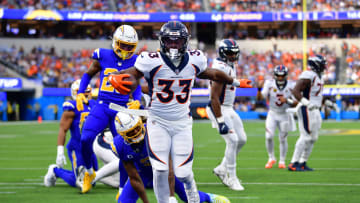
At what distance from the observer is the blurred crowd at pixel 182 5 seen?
36438mm

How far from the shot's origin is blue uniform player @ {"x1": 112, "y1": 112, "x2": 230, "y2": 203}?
5.22 m

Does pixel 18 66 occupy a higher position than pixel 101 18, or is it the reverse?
pixel 101 18

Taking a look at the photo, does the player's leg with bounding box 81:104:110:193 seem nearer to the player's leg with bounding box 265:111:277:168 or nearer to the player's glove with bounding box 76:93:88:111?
the player's glove with bounding box 76:93:88:111

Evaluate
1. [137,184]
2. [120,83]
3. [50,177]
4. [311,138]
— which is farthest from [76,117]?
[311,138]

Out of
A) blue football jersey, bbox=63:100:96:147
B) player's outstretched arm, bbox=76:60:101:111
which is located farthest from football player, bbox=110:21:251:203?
blue football jersey, bbox=63:100:96:147

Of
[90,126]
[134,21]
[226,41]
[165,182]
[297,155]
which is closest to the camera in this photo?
[165,182]

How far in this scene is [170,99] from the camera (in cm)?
499

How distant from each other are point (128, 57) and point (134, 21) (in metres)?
30.6

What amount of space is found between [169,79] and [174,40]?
355 mm

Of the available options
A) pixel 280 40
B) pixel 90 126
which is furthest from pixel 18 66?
pixel 90 126

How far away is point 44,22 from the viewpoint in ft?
123

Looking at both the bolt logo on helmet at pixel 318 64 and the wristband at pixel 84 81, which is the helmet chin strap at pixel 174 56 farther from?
the bolt logo on helmet at pixel 318 64

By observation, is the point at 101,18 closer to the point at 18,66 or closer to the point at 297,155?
the point at 18,66

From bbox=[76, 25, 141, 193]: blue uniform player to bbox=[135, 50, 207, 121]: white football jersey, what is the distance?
6.71 feet
